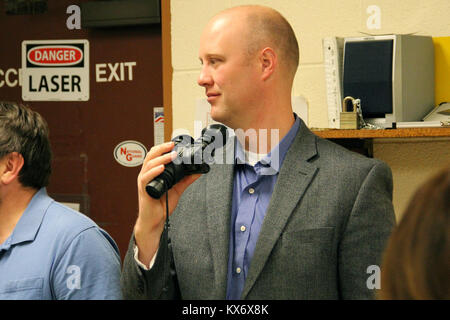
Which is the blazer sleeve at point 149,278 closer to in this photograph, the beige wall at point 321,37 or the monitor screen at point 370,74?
the monitor screen at point 370,74

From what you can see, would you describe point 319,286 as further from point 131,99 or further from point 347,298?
point 131,99

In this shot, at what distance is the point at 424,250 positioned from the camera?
0.57 metres

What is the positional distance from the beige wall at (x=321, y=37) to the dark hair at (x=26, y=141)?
0.83 metres

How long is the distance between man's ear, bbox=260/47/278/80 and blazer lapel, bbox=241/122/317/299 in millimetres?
145


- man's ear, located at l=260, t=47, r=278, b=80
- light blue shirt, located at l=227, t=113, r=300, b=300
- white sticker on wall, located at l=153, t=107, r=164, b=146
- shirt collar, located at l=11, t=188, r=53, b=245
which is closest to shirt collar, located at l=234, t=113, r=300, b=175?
light blue shirt, located at l=227, t=113, r=300, b=300

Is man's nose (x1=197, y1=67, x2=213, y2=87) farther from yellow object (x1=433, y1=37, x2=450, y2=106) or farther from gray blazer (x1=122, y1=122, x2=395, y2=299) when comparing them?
yellow object (x1=433, y1=37, x2=450, y2=106)

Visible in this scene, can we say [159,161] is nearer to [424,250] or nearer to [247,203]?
[247,203]

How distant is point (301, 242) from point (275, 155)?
0.22 m

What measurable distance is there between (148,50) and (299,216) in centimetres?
155

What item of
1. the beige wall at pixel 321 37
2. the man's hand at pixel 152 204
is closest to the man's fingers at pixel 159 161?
the man's hand at pixel 152 204

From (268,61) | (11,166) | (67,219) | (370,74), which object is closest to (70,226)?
(67,219)

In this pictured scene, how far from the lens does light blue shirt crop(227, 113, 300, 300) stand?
1.35 meters

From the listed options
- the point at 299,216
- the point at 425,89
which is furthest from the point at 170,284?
the point at 425,89

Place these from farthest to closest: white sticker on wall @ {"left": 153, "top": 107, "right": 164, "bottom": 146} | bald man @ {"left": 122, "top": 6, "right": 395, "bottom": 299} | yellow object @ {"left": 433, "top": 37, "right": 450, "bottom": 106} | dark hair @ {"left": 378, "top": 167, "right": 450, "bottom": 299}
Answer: white sticker on wall @ {"left": 153, "top": 107, "right": 164, "bottom": 146}
yellow object @ {"left": 433, "top": 37, "right": 450, "bottom": 106}
bald man @ {"left": 122, "top": 6, "right": 395, "bottom": 299}
dark hair @ {"left": 378, "top": 167, "right": 450, "bottom": 299}
